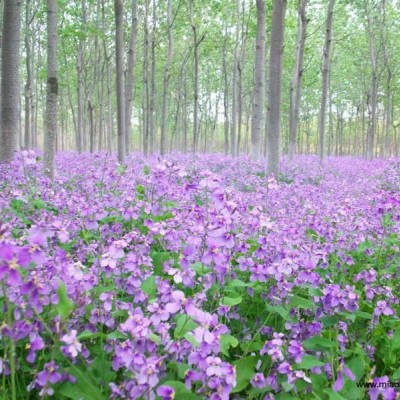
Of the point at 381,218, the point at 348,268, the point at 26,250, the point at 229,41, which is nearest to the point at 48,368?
the point at 26,250

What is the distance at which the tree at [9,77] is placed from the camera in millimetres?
7754

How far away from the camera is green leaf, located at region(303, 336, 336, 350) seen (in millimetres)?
2258

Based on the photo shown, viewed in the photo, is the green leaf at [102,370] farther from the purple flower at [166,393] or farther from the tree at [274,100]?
the tree at [274,100]

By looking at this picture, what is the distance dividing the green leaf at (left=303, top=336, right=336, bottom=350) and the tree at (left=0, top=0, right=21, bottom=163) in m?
6.81

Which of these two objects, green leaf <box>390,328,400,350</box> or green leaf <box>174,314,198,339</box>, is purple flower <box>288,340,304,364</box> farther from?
green leaf <box>390,328,400,350</box>

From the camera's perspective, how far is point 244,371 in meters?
2.10

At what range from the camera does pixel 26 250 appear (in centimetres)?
145

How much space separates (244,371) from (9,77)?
7412mm

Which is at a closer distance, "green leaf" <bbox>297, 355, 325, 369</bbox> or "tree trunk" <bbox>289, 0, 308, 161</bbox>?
"green leaf" <bbox>297, 355, 325, 369</bbox>

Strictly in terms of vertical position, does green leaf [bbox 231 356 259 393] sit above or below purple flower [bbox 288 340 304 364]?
below

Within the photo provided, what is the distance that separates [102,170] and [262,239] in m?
2.58

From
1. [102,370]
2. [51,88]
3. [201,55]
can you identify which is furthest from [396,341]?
[201,55]

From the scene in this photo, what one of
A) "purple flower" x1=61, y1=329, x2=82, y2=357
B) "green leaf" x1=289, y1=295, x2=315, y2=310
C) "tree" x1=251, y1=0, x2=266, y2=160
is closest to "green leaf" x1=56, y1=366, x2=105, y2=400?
"purple flower" x1=61, y1=329, x2=82, y2=357

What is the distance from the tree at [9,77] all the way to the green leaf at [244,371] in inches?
267
